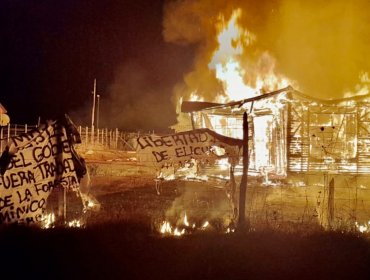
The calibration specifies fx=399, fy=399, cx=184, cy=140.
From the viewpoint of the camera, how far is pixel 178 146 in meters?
9.23

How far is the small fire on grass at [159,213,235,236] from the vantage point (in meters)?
8.32

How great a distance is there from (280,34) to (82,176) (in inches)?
848

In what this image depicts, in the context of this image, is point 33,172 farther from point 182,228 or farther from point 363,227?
point 363,227

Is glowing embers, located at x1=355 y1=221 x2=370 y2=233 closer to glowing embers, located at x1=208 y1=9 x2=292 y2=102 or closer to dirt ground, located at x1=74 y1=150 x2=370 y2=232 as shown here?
dirt ground, located at x1=74 y1=150 x2=370 y2=232

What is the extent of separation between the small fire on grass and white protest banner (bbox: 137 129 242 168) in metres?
1.45

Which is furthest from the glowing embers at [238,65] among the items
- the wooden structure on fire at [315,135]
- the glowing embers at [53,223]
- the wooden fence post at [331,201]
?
the glowing embers at [53,223]

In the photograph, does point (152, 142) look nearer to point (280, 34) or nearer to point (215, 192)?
point (215, 192)

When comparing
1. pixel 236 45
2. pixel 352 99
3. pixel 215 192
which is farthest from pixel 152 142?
pixel 236 45

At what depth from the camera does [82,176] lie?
8.83 metres

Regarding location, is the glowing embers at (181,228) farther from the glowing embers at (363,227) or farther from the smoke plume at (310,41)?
the smoke plume at (310,41)

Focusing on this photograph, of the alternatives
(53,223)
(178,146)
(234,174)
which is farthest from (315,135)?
(53,223)

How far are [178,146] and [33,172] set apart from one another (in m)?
3.18

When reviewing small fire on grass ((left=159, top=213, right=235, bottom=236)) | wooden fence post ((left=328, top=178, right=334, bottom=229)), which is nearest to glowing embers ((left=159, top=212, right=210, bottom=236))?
small fire on grass ((left=159, top=213, right=235, bottom=236))

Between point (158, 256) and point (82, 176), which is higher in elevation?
point (82, 176)
